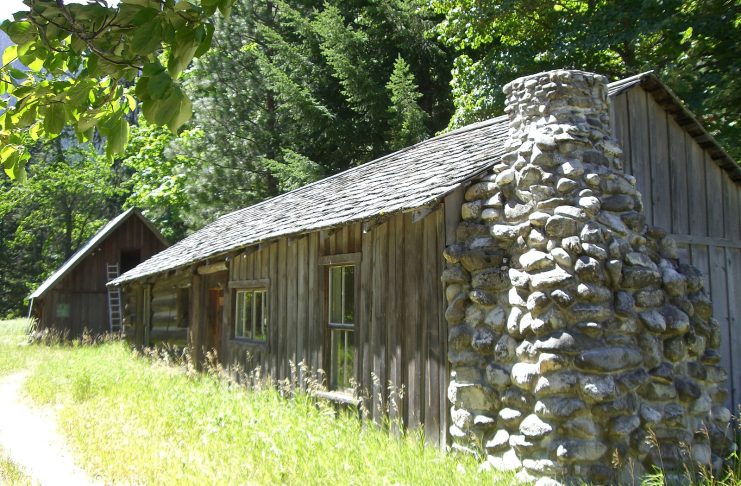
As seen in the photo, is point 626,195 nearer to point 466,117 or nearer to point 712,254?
point 712,254

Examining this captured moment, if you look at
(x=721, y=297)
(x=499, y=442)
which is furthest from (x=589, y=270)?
(x=721, y=297)

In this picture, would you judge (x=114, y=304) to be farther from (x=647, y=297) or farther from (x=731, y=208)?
(x=647, y=297)

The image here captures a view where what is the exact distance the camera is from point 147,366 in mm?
14031

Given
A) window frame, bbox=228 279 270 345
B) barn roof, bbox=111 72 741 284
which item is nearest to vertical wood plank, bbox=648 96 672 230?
barn roof, bbox=111 72 741 284

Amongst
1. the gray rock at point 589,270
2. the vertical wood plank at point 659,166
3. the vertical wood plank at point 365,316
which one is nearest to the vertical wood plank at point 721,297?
the vertical wood plank at point 659,166

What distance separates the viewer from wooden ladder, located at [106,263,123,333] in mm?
25031

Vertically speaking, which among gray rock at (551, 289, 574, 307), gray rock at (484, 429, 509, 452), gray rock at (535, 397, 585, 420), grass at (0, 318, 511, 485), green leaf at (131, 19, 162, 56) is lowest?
grass at (0, 318, 511, 485)

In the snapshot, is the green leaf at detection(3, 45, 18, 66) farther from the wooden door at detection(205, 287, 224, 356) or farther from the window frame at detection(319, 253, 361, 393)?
the wooden door at detection(205, 287, 224, 356)

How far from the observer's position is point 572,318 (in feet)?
19.4

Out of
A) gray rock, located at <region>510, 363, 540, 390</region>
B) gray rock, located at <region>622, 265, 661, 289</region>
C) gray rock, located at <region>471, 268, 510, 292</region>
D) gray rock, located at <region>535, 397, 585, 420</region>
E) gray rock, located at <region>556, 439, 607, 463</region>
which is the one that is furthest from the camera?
gray rock, located at <region>471, 268, 510, 292</region>

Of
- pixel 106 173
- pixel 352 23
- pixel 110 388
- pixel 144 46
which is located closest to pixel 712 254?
pixel 144 46

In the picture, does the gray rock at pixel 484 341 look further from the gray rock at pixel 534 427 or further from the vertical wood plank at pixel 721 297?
the vertical wood plank at pixel 721 297

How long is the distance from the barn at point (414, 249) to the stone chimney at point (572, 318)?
46cm

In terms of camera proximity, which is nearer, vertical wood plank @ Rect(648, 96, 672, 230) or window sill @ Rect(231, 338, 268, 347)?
vertical wood plank @ Rect(648, 96, 672, 230)
